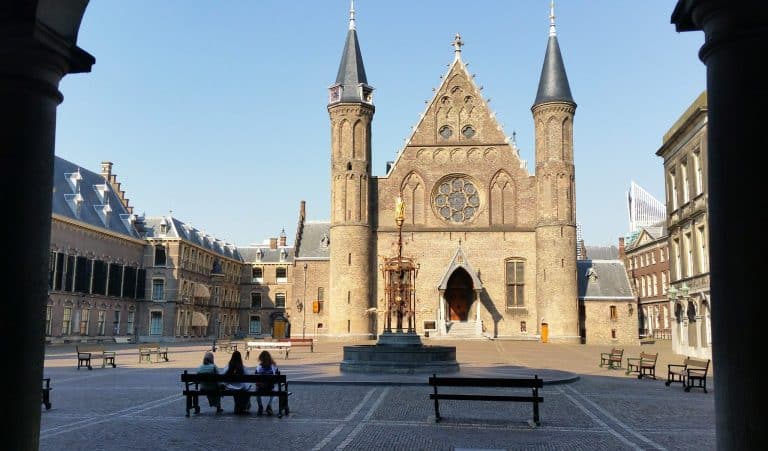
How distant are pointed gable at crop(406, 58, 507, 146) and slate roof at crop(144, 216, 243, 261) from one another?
71.5 ft

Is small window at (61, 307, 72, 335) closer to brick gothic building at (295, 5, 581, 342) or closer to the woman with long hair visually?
brick gothic building at (295, 5, 581, 342)

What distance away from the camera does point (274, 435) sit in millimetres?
10820

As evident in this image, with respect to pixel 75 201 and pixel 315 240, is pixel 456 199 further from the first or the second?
pixel 75 201

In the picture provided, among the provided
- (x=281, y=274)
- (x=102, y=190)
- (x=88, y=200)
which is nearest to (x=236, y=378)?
(x=88, y=200)

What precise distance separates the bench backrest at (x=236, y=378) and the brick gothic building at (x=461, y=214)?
112ft

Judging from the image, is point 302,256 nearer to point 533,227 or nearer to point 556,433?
point 533,227

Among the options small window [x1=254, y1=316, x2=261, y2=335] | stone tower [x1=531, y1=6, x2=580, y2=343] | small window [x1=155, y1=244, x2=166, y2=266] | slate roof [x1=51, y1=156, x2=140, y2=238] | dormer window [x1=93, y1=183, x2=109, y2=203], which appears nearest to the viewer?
stone tower [x1=531, y1=6, x2=580, y2=343]

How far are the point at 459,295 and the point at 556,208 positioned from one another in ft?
29.6

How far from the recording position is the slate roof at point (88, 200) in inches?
1866

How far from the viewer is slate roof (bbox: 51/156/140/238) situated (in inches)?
1866

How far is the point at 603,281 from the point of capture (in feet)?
169

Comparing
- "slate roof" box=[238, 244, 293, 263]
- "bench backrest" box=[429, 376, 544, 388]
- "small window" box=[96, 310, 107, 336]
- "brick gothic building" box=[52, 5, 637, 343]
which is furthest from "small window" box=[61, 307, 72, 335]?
"bench backrest" box=[429, 376, 544, 388]

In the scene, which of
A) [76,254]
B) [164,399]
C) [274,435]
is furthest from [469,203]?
[274,435]

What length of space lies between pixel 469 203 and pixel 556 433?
3966 cm
